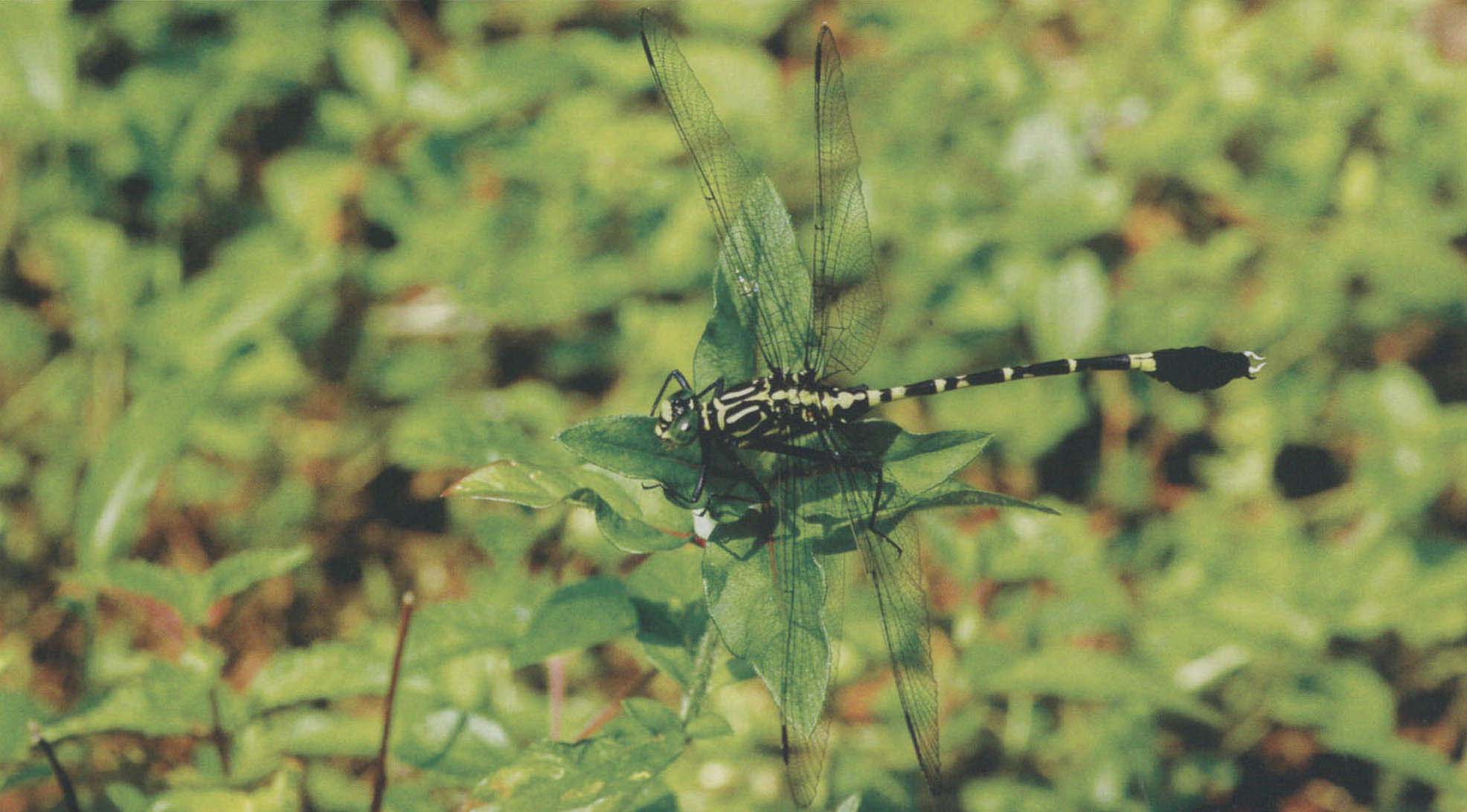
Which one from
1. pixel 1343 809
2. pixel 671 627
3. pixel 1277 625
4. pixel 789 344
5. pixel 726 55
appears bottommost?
pixel 1343 809

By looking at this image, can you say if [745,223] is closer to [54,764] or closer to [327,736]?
[327,736]

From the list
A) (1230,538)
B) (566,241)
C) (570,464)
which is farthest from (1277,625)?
(566,241)

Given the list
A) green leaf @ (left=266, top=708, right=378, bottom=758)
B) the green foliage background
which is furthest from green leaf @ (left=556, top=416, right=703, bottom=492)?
the green foliage background

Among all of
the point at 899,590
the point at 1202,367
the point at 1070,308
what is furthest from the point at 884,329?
the point at 899,590

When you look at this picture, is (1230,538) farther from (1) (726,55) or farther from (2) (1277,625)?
(1) (726,55)

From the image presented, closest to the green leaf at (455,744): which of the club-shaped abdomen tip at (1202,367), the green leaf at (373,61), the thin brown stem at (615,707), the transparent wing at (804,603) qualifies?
the thin brown stem at (615,707)

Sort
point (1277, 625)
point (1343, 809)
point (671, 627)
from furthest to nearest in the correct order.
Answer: point (1343, 809)
point (1277, 625)
point (671, 627)

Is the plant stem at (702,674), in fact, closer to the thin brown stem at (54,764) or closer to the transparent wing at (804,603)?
the transparent wing at (804,603)
